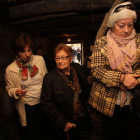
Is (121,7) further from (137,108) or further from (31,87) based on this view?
(31,87)

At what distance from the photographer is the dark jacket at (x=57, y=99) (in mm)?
1321

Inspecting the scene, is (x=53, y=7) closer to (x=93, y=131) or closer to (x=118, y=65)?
(x=118, y=65)

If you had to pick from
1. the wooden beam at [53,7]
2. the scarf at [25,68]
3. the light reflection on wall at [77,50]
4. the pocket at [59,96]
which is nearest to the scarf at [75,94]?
the pocket at [59,96]

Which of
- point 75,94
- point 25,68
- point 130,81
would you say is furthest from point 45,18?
point 130,81

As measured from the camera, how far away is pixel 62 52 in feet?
4.55

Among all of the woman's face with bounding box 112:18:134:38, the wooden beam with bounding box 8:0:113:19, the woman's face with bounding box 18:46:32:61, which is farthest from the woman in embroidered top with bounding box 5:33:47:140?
the woman's face with bounding box 112:18:134:38

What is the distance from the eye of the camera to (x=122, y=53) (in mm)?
1111

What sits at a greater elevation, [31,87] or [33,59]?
[33,59]

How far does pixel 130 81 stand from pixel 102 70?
10.9 inches

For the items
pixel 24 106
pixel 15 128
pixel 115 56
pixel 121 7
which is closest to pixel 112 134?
pixel 115 56

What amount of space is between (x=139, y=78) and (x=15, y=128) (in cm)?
283

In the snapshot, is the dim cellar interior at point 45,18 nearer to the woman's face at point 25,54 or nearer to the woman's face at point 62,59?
the woman's face at point 62,59

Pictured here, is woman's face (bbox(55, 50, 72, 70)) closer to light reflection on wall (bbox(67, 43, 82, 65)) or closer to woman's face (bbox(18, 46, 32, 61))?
woman's face (bbox(18, 46, 32, 61))

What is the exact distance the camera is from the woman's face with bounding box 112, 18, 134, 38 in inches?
41.8
